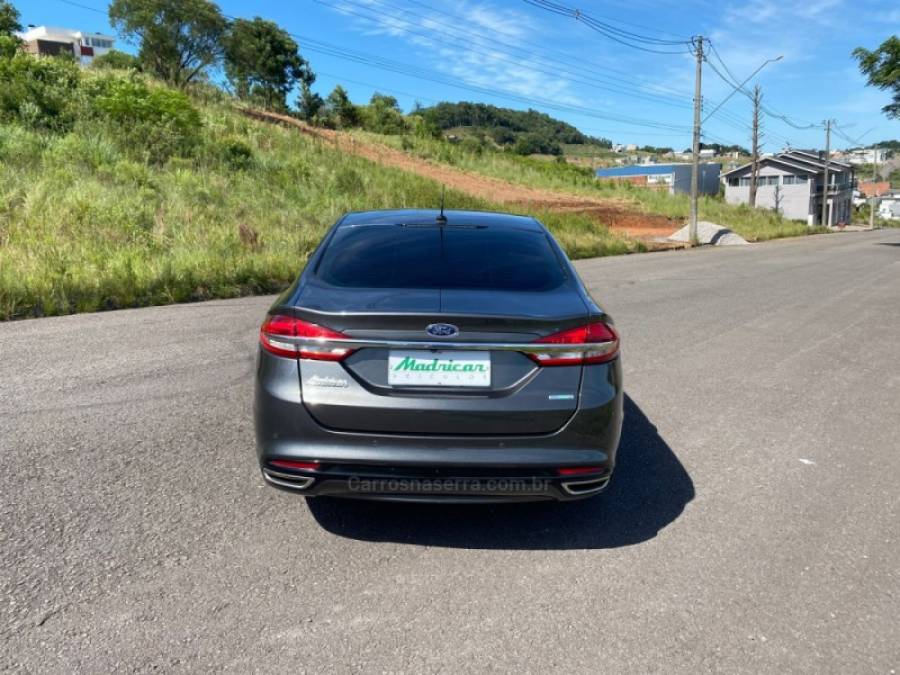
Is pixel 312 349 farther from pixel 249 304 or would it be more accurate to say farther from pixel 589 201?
pixel 589 201

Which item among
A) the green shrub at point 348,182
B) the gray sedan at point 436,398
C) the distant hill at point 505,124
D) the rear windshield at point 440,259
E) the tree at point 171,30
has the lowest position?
the gray sedan at point 436,398

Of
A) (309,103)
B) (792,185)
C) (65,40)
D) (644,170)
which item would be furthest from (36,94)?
(65,40)

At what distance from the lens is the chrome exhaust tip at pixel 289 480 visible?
9.98ft

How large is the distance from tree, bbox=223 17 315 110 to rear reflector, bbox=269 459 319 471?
4394 centimetres

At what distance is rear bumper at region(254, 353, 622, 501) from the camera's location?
2943 millimetres

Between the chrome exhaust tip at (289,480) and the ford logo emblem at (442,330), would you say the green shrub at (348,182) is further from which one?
the ford logo emblem at (442,330)

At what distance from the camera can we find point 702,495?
387 centimetres

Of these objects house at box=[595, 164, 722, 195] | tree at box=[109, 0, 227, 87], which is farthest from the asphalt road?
house at box=[595, 164, 722, 195]

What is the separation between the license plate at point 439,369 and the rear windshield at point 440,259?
1.66 feet

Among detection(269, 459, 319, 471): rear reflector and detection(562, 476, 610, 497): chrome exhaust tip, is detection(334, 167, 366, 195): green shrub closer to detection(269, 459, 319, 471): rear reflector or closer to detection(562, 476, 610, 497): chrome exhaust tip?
detection(269, 459, 319, 471): rear reflector

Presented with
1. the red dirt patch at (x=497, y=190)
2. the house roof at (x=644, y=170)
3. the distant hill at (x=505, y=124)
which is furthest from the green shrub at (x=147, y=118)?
the distant hill at (x=505, y=124)

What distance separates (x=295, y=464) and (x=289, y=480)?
0.30ft

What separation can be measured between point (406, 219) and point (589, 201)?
3760 centimetres

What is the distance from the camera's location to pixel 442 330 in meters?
2.96
